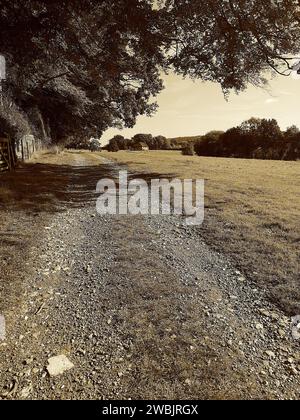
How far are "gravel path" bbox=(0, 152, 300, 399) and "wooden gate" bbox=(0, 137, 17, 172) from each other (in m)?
15.1

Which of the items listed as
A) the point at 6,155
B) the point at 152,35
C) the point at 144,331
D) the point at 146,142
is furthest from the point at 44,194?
the point at 146,142

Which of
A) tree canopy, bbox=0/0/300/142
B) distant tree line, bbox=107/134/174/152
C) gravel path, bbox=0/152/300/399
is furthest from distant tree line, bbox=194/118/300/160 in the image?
gravel path, bbox=0/152/300/399

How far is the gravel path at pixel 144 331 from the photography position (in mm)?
3871

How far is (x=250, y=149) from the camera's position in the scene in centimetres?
7956

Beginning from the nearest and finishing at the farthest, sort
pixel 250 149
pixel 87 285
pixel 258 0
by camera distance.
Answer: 1. pixel 87 285
2. pixel 258 0
3. pixel 250 149

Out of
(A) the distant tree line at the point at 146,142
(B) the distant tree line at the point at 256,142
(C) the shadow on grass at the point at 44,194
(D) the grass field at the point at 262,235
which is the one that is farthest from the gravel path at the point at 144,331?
(A) the distant tree line at the point at 146,142

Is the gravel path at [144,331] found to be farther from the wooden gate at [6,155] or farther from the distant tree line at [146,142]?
the distant tree line at [146,142]

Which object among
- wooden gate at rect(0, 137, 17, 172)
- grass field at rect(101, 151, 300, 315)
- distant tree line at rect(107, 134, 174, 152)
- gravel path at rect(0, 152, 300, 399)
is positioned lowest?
gravel path at rect(0, 152, 300, 399)

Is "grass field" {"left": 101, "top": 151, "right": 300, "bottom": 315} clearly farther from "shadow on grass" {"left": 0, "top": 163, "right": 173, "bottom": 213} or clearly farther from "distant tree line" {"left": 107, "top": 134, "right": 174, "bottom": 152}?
"distant tree line" {"left": 107, "top": 134, "right": 174, "bottom": 152}

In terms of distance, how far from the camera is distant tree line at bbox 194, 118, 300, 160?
2908 inches

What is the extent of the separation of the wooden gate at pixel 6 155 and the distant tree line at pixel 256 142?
207 feet
